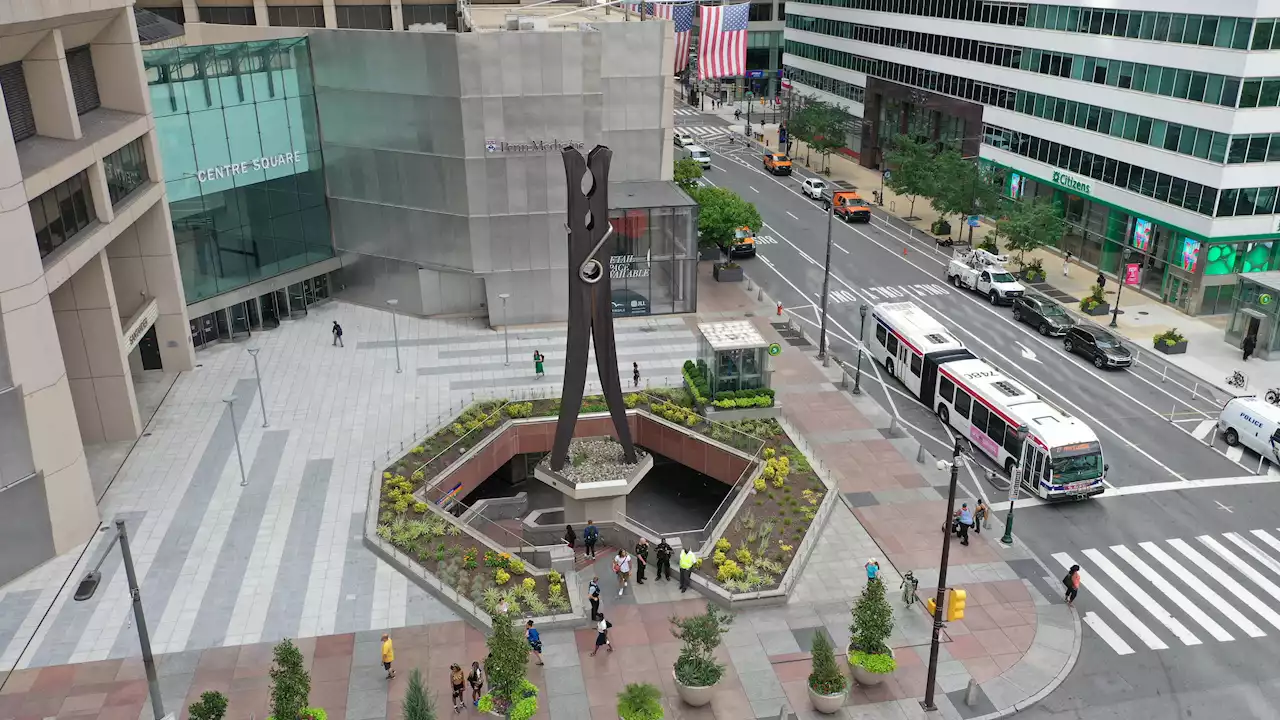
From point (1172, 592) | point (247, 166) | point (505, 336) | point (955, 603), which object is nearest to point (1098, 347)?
point (1172, 592)

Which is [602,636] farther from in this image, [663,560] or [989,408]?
[989,408]

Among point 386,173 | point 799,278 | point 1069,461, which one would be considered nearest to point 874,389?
point 1069,461

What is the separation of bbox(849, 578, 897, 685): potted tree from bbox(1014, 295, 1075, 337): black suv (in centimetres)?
2785

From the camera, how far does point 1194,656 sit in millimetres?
26250

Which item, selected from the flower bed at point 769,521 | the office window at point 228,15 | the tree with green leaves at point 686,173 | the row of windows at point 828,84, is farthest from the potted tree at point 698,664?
the row of windows at point 828,84

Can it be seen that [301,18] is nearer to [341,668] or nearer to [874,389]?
[874,389]

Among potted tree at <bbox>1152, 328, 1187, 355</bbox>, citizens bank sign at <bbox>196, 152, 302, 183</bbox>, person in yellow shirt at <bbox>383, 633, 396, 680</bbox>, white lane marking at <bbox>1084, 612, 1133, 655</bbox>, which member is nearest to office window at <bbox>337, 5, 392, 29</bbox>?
citizens bank sign at <bbox>196, 152, 302, 183</bbox>

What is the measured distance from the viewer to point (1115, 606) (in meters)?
28.4

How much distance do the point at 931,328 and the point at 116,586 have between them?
31.8 m

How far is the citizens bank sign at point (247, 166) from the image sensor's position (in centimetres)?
4419

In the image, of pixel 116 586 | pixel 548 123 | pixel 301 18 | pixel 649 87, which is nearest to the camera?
pixel 116 586

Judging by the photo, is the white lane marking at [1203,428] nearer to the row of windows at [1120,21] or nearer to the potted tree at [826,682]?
the row of windows at [1120,21]

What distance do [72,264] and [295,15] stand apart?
99.3 ft

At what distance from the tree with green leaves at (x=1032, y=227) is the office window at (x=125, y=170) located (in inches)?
1684
